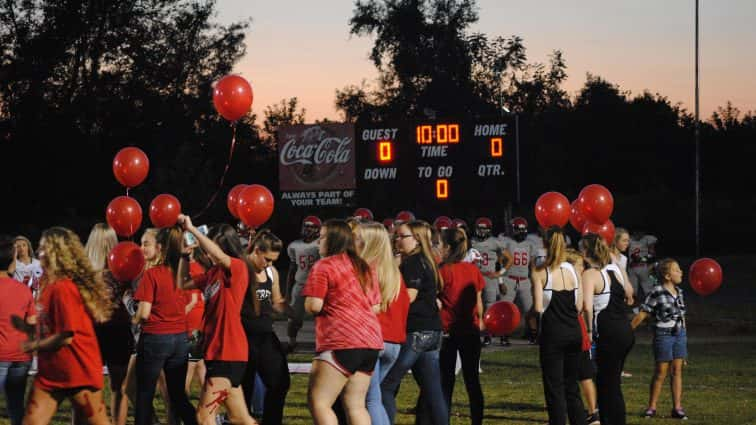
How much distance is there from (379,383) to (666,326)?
13.7 ft

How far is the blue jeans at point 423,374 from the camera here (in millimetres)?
9016

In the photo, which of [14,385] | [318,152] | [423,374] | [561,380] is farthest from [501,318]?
[318,152]

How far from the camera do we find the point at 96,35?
147 ft

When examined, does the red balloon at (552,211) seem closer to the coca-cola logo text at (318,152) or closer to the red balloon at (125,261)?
the red balloon at (125,261)

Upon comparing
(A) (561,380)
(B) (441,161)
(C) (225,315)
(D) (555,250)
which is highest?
(B) (441,161)

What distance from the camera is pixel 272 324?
9.02 metres

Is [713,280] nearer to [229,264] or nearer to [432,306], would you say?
[432,306]

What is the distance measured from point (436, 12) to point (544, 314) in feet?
169

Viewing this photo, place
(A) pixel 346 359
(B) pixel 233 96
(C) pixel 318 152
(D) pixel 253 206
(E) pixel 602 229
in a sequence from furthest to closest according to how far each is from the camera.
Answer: (C) pixel 318 152 < (E) pixel 602 229 < (D) pixel 253 206 < (B) pixel 233 96 < (A) pixel 346 359

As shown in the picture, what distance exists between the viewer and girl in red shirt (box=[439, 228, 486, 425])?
31.6 feet

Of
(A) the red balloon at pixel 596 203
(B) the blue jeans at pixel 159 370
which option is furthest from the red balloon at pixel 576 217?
(B) the blue jeans at pixel 159 370

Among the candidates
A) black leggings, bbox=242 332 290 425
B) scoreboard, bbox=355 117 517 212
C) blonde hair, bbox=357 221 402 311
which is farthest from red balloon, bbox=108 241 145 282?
scoreboard, bbox=355 117 517 212

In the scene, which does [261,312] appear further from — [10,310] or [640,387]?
[640,387]

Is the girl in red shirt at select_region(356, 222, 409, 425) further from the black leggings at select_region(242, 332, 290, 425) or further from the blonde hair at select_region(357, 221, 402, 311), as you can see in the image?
the black leggings at select_region(242, 332, 290, 425)
